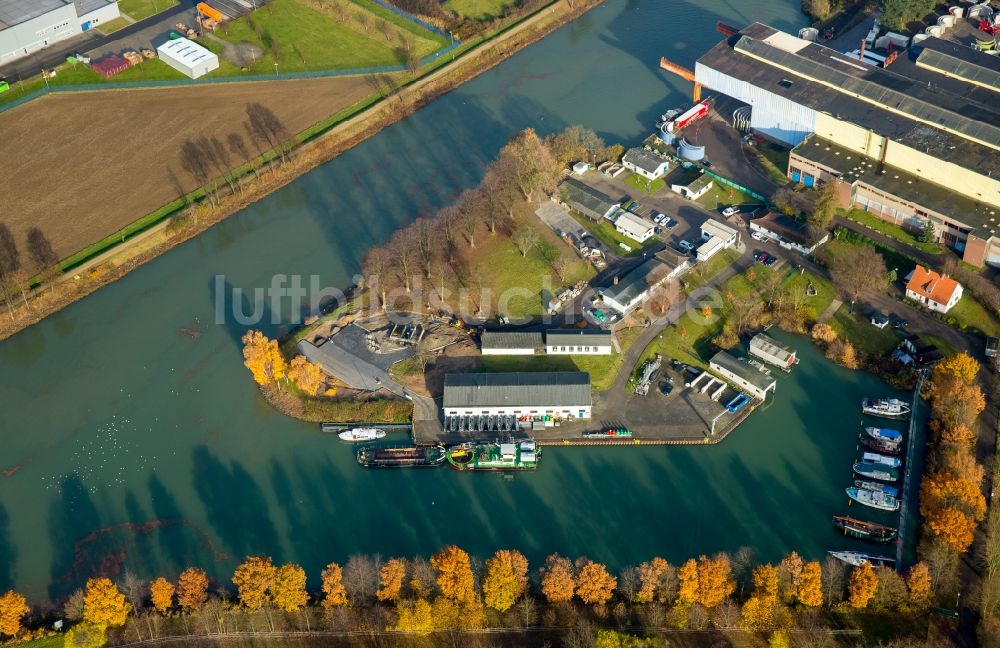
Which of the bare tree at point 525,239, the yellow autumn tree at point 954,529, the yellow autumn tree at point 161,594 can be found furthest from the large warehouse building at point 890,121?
the yellow autumn tree at point 161,594

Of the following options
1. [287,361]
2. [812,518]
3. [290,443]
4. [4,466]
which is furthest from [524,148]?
[4,466]

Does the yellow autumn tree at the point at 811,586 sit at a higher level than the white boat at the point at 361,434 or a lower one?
lower

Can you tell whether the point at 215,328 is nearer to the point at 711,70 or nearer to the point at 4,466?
the point at 4,466

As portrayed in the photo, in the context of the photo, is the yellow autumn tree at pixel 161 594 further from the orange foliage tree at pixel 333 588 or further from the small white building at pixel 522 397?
the small white building at pixel 522 397

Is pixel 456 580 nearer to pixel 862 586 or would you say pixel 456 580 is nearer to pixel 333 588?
pixel 333 588

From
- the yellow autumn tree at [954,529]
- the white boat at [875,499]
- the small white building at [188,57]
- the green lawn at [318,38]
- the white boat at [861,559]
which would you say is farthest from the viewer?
the green lawn at [318,38]
